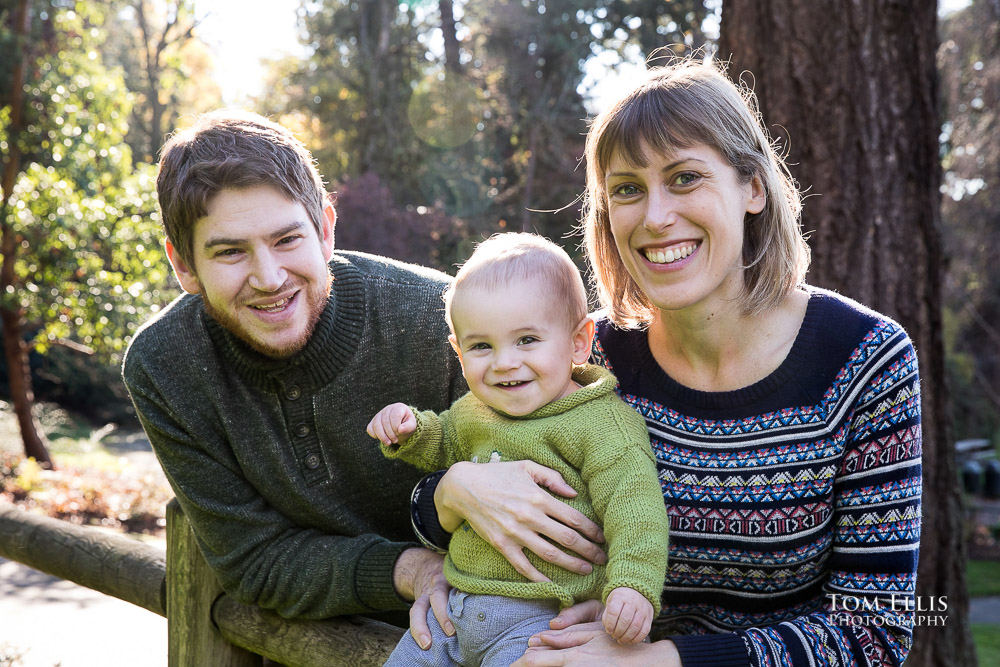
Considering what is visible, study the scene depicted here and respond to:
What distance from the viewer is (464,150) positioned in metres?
13.3

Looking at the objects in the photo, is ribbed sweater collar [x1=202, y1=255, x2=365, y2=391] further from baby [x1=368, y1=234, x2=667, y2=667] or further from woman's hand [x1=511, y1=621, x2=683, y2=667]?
woman's hand [x1=511, y1=621, x2=683, y2=667]

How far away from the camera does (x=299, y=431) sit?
99.2 inches

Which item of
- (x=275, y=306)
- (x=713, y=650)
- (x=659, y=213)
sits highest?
(x=659, y=213)

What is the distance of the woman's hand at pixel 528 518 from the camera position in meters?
1.81

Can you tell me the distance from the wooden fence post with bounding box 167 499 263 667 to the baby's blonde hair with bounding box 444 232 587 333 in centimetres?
123

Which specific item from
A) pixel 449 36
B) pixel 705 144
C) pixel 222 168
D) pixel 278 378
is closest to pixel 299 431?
pixel 278 378

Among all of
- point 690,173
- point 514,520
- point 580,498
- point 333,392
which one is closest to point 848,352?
point 690,173

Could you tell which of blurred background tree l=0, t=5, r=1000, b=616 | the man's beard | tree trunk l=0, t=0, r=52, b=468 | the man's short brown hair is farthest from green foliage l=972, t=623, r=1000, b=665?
tree trunk l=0, t=0, r=52, b=468

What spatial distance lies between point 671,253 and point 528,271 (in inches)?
12.9

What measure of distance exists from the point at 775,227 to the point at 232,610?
6.27 ft

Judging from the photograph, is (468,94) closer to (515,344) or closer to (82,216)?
(82,216)

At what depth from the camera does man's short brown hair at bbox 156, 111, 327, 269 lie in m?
2.30

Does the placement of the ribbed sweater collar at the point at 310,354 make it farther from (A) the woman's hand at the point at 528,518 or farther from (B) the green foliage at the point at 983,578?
(B) the green foliage at the point at 983,578

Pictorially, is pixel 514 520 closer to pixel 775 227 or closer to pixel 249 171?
pixel 775 227
